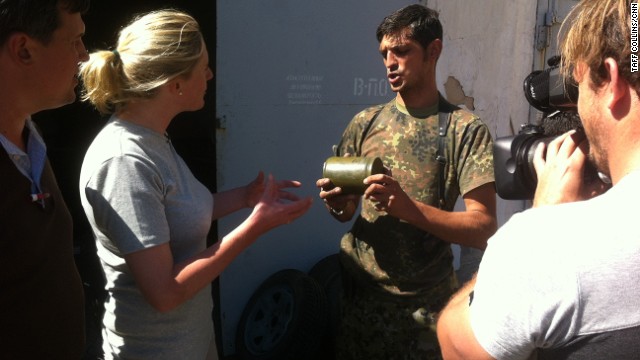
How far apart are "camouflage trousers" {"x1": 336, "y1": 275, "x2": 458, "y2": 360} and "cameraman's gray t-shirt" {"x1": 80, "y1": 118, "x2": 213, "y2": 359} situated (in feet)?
2.41

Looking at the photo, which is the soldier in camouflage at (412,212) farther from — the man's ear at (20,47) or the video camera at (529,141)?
the man's ear at (20,47)

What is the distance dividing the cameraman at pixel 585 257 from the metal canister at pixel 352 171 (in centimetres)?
105

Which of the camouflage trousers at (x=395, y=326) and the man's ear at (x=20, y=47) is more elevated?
the man's ear at (x=20, y=47)

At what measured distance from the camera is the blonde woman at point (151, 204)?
64.3 inches

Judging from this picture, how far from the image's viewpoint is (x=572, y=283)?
95 centimetres

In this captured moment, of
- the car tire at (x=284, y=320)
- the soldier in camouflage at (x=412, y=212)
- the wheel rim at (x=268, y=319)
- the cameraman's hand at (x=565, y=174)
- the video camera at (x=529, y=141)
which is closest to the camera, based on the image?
the cameraman's hand at (x=565, y=174)

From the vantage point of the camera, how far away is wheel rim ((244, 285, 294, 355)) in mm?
3656

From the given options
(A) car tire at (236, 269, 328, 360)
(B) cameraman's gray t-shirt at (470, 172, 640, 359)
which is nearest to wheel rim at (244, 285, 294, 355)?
(A) car tire at (236, 269, 328, 360)

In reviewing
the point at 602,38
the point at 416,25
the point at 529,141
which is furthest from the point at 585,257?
the point at 416,25

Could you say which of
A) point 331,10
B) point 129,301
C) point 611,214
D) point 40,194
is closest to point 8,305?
point 40,194

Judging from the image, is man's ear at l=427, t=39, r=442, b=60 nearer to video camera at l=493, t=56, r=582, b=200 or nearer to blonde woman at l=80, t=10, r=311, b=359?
video camera at l=493, t=56, r=582, b=200

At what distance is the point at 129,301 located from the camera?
1.78 meters

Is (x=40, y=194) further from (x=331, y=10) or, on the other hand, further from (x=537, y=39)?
(x=537, y=39)

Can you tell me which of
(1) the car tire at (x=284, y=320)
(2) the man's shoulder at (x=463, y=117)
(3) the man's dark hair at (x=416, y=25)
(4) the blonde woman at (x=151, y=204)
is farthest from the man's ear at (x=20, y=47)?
(1) the car tire at (x=284, y=320)
